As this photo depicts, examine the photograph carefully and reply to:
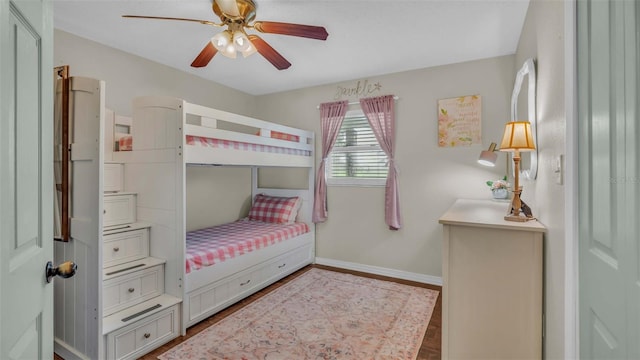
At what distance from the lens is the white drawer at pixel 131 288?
1918 millimetres

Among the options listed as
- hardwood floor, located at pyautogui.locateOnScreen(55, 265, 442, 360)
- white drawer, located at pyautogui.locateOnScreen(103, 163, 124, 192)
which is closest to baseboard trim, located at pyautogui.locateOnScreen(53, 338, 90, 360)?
hardwood floor, located at pyautogui.locateOnScreen(55, 265, 442, 360)

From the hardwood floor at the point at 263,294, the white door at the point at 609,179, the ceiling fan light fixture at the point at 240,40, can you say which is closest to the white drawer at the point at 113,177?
the hardwood floor at the point at 263,294

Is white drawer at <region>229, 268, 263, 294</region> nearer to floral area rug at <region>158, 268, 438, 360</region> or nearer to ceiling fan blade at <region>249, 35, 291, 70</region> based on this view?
floral area rug at <region>158, 268, 438, 360</region>

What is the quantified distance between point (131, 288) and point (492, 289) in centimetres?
225

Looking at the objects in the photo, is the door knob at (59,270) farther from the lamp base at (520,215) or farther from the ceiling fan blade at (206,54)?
the lamp base at (520,215)

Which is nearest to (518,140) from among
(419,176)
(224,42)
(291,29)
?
(291,29)

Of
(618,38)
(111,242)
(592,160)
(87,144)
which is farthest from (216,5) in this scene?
(592,160)

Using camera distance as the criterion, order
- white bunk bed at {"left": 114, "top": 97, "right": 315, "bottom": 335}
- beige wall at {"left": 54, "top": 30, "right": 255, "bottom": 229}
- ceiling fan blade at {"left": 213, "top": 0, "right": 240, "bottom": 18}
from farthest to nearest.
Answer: beige wall at {"left": 54, "top": 30, "right": 255, "bottom": 229}
white bunk bed at {"left": 114, "top": 97, "right": 315, "bottom": 335}
ceiling fan blade at {"left": 213, "top": 0, "right": 240, "bottom": 18}

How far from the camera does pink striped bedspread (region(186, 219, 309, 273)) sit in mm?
2408

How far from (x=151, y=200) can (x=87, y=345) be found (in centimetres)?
101

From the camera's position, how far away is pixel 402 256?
3363 millimetres

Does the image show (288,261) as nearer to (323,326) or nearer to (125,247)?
(323,326)

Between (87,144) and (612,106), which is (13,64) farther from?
(612,106)

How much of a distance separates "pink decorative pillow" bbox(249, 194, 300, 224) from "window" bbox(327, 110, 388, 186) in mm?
556
